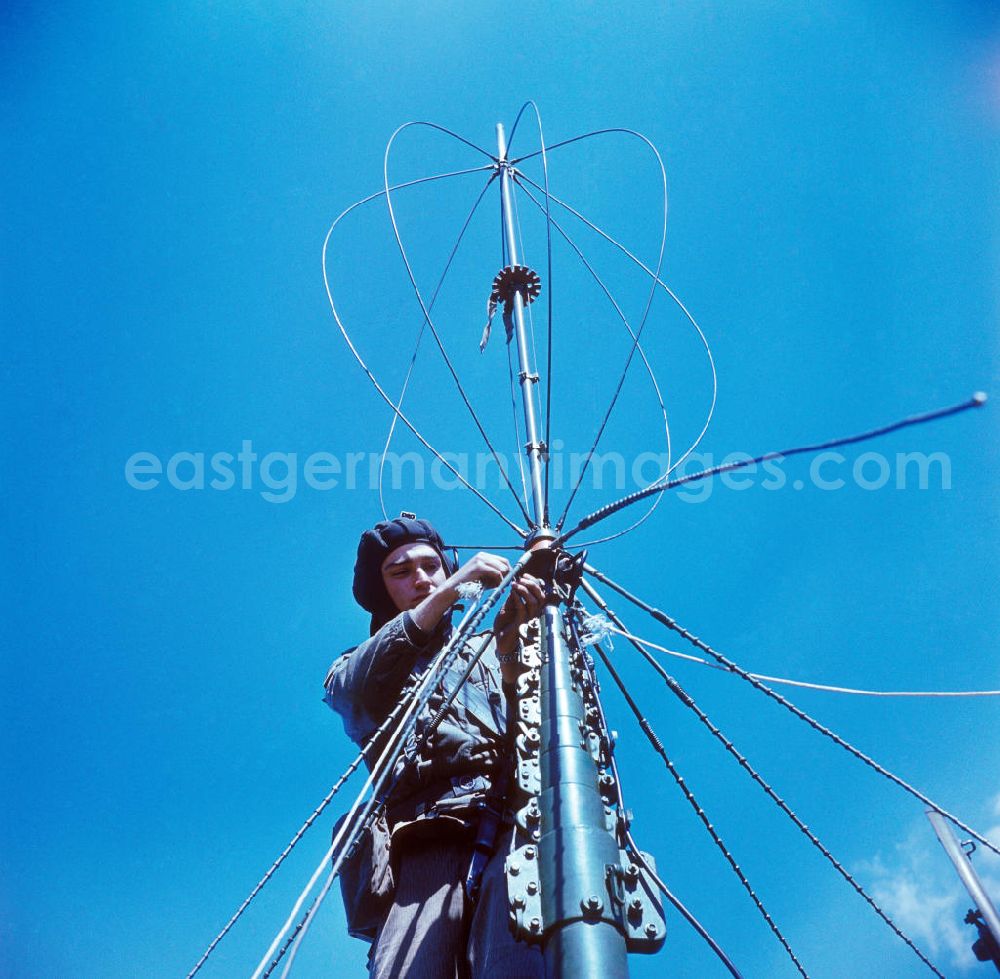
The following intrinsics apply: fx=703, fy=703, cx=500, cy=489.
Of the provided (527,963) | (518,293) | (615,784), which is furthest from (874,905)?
(518,293)

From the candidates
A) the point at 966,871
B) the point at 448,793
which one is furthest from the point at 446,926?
the point at 966,871

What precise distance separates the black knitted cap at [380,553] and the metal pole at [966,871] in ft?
11.6

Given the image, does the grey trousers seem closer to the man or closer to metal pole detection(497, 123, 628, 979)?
the man

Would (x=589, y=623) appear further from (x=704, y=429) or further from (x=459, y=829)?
(x=704, y=429)

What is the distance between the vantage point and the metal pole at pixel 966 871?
13.5ft

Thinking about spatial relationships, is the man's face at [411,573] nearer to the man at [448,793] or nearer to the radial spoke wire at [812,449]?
the man at [448,793]

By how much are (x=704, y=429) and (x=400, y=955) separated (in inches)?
152

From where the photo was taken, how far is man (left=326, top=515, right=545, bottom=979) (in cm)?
290

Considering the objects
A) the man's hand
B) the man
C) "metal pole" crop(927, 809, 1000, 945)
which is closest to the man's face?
the man

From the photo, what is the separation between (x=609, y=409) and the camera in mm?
4625

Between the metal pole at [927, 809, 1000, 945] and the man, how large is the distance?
2.80m

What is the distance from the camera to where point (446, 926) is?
9.83 ft

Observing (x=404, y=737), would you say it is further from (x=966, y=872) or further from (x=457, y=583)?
(x=966, y=872)

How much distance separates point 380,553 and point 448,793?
1.81m
